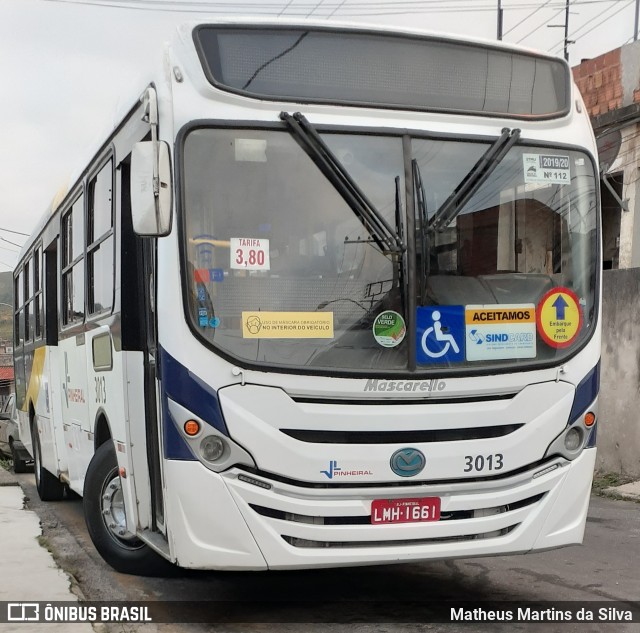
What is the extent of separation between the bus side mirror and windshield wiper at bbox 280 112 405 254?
2.27 ft

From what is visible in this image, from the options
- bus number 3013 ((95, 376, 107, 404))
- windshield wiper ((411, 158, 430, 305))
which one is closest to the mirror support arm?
windshield wiper ((411, 158, 430, 305))

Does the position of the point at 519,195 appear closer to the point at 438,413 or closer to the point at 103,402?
the point at 438,413

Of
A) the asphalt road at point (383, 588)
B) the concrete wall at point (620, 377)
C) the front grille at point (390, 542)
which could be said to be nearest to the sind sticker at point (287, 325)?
the front grille at point (390, 542)

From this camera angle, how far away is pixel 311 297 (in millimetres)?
5062

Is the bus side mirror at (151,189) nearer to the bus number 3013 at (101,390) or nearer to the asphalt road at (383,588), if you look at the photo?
the bus number 3013 at (101,390)

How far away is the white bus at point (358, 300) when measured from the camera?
4.90 meters

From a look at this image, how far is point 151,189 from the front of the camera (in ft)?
16.1

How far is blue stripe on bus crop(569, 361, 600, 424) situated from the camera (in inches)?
214

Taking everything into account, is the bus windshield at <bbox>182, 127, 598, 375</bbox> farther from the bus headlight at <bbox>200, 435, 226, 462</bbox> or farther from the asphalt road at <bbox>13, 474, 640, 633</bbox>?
the asphalt road at <bbox>13, 474, 640, 633</bbox>

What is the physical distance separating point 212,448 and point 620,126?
11.7 m

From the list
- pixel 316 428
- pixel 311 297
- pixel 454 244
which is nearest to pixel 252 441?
pixel 316 428

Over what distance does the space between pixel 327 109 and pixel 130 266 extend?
162cm

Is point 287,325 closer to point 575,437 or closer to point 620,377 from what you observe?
point 575,437

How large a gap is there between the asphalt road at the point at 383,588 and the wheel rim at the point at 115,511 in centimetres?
33
